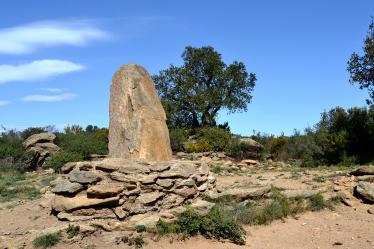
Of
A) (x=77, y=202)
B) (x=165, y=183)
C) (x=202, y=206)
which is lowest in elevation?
(x=202, y=206)

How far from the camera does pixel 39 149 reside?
25062mm

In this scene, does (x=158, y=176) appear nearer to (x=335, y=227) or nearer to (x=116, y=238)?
(x=116, y=238)

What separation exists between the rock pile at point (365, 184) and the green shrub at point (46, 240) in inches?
302

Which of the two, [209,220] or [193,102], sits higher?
[193,102]

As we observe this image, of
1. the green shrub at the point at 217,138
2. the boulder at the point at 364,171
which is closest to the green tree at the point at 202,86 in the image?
the green shrub at the point at 217,138

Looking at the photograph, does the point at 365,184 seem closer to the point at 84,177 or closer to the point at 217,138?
the point at 84,177

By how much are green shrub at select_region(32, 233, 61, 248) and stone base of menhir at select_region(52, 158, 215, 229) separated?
34.8 inches

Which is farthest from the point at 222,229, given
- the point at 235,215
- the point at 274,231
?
the point at 274,231

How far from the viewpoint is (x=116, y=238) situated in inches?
375

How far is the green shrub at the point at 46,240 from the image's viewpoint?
9222 mm

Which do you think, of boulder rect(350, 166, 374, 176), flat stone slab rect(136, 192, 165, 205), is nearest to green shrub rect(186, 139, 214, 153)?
boulder rect(350, 166, 374, 176)

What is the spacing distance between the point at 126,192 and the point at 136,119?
2155 millimetres

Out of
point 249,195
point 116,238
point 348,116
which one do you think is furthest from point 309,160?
point 116,238

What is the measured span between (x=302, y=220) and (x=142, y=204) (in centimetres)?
375
